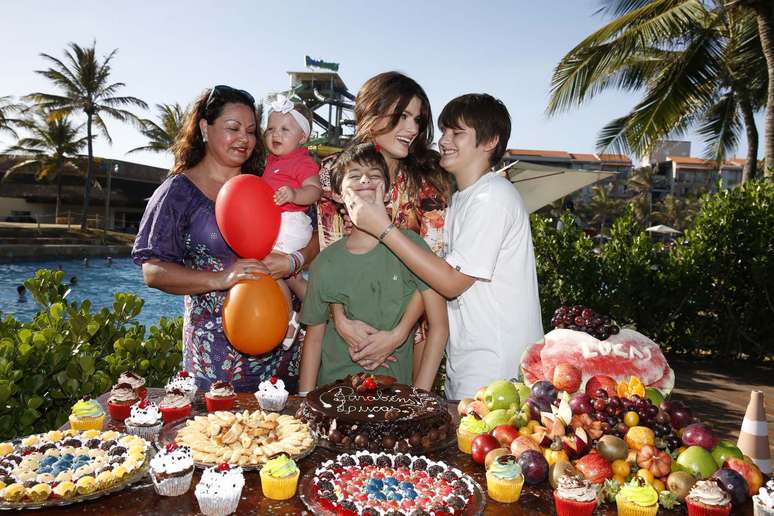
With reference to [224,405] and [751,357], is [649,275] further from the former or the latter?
[224,405]

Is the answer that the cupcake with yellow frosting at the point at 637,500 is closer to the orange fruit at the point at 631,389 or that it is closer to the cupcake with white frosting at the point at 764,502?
the cupcake with white frosting at the point at 764,502

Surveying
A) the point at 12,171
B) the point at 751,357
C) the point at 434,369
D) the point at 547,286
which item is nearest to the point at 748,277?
the point at 751,357

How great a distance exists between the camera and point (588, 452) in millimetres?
1900

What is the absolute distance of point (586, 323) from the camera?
8.10 feet

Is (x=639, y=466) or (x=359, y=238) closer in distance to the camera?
(x=639, y=466)

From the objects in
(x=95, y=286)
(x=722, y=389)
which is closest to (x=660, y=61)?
(x=722, y=389)

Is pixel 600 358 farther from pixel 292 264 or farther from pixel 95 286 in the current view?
pixel 95 286

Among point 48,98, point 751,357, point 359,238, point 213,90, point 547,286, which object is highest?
point 48,98

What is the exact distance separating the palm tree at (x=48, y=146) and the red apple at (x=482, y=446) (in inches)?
1617

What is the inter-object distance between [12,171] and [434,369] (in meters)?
42.4

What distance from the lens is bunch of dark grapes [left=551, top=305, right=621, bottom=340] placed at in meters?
2.44

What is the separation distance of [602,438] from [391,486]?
0.69 metres

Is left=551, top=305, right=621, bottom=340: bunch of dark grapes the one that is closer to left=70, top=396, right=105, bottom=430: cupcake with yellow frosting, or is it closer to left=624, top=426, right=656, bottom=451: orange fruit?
left=624, top=426, right=656, bottom=451: orange fruit

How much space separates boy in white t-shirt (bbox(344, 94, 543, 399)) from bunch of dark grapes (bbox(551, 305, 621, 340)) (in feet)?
0.52
